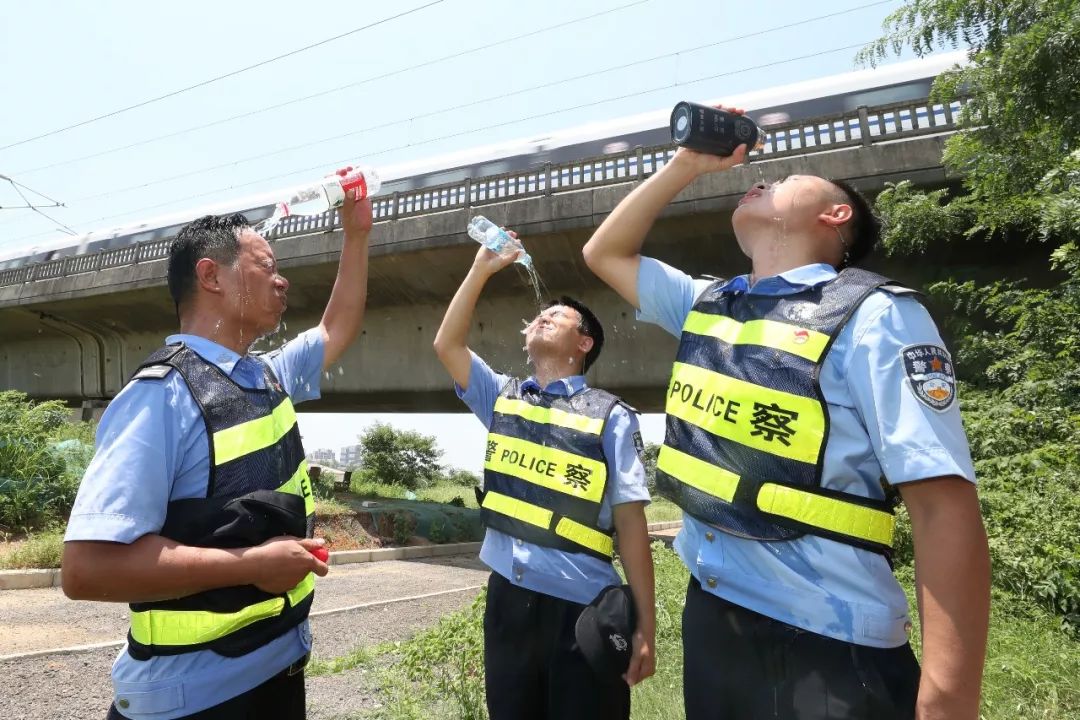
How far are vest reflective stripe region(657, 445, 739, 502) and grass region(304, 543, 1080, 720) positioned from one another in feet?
7.51

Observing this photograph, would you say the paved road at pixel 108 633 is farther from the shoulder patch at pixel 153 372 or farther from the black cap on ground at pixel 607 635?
the shoulder patch at pixel 153 372

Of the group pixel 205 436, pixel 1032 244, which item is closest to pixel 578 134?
pixel 1032 244

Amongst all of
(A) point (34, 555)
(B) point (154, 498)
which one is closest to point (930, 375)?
(B) point (154, 498)

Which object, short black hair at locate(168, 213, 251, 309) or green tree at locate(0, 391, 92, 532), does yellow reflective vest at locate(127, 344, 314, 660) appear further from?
green tree at locate(0, 391, 92, 532)

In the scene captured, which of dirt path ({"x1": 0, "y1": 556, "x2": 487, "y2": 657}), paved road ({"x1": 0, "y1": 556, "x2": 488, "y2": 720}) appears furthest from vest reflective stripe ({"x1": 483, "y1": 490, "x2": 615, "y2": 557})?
dirt path ({"x1": 0, "y1": 556, "x2": 487, "y2": 657})

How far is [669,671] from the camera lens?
4.21 m

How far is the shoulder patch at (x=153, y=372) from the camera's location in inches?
65.9

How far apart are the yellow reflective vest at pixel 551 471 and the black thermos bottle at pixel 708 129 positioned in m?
1.13

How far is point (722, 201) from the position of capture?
32.0 feet

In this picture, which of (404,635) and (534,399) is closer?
(534,399)

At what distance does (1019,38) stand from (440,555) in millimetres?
12126

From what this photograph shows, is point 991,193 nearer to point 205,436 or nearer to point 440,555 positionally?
point 205,436

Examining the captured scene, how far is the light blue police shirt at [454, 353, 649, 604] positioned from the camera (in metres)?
2.45

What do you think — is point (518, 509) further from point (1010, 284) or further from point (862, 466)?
point (1010, 284)
